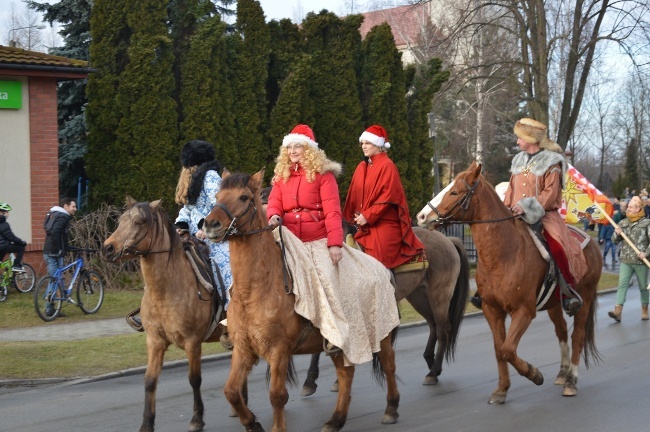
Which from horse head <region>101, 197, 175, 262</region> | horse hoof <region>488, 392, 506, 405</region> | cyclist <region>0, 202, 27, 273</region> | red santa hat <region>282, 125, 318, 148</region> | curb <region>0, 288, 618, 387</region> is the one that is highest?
red santa hat <region>282, 125, 318, 148</region>

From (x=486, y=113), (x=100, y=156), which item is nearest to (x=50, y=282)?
(x=100, y=156)

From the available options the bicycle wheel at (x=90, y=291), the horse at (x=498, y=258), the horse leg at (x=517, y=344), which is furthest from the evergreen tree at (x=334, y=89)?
the horse leg at (x=517, y=344)

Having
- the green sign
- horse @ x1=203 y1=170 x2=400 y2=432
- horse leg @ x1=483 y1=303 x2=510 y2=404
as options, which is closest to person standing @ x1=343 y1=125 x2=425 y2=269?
horse leg @ x1=483 y1=303 x2=510 y2=404

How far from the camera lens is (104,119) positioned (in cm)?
1916

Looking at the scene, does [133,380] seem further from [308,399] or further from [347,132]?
[347,132]

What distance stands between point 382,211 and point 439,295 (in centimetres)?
170

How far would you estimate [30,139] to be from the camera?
1903cm

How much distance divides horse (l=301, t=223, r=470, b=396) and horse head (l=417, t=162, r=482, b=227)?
122cm

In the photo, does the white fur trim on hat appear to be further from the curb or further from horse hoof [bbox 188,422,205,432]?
the curb

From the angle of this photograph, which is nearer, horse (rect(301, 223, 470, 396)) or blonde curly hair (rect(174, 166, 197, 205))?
blonde curly hair (rect(174, 166, 197, 205))

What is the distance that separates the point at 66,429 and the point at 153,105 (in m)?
11.5

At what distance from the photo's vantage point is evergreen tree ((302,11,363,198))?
22516 millimetres

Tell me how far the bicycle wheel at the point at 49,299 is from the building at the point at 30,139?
9.53ft

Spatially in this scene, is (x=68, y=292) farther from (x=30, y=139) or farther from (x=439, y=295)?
(x=439, y=295)
